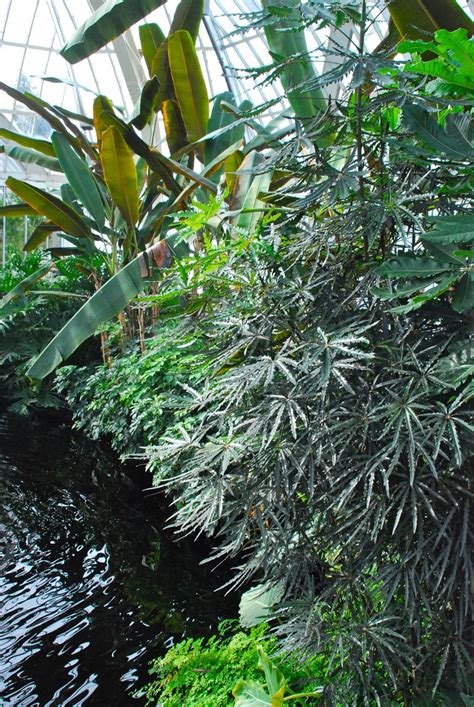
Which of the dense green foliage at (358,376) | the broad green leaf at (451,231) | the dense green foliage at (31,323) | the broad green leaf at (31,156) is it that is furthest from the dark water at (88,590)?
the broad green leaf at (31,156)

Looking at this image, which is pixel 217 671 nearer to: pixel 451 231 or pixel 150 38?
pixel 451 231

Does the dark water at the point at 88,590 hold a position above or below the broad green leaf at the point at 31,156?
below

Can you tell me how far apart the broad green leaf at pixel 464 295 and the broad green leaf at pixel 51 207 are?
5988 millimetres

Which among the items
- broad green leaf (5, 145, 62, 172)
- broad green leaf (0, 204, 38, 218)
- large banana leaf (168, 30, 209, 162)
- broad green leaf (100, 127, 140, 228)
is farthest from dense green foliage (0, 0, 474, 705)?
broad green leaf (5, 145, 62, 172)

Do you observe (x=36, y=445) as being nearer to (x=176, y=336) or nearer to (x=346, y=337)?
(x=176, y=336)

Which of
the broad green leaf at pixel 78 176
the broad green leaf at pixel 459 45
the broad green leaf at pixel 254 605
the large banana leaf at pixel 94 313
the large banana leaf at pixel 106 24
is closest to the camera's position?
the broad green leaf at pixel 459 45

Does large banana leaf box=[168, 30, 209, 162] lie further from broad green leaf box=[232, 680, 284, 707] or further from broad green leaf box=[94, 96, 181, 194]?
broad green leaf box=[232, 680, 284, 707]

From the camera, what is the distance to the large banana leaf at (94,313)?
17.4ft

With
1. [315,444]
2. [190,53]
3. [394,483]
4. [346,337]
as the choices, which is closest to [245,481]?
[315,444]

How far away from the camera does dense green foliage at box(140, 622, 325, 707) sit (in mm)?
2492

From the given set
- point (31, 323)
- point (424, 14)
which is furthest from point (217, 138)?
point (31, 323)

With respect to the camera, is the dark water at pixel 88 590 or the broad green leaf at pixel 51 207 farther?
the broad green leaf at pixel 51 207

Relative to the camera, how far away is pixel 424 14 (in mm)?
2355

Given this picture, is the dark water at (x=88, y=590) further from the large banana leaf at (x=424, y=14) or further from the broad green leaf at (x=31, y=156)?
the broad green leaf at (x=31, y=156)
